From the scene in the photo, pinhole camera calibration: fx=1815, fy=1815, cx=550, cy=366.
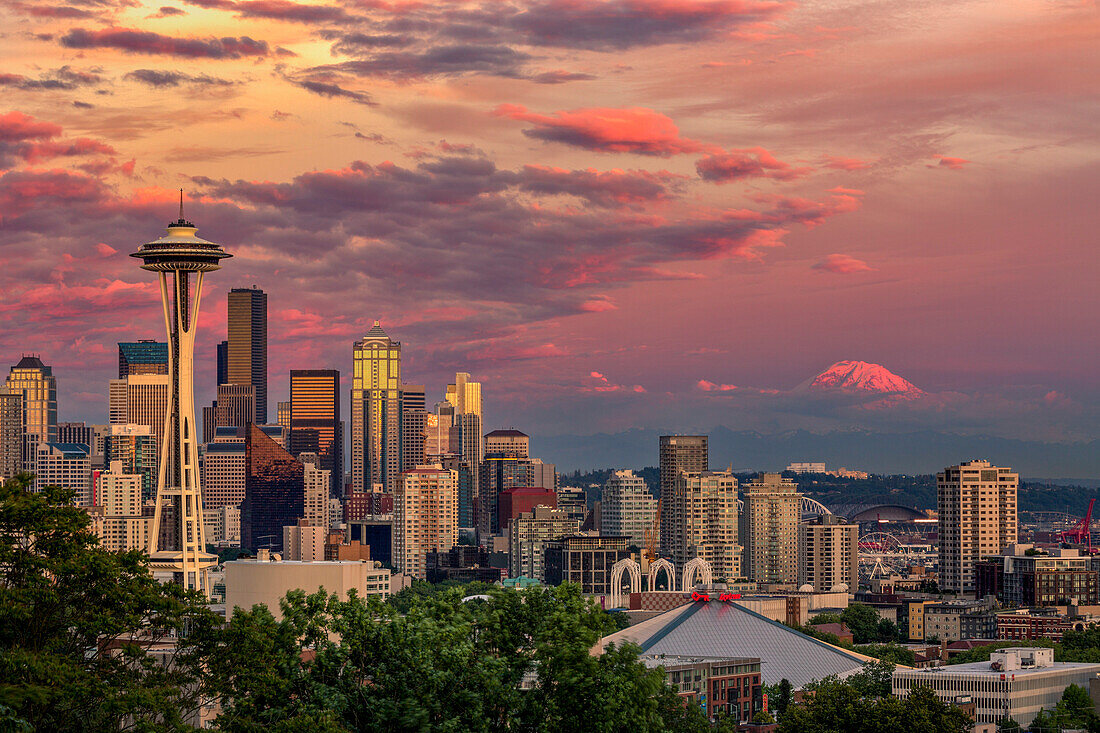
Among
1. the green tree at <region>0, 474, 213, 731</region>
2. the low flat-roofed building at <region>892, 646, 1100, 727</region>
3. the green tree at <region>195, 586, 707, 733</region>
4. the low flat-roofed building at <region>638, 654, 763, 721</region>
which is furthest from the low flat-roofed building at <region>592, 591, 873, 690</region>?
the green tree at <region>0, 474, 213, 731</region>

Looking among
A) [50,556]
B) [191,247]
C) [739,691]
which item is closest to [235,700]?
[50,556]

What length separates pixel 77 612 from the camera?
5103 cm

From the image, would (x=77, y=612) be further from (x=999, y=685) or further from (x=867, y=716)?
(x=999, y=685)

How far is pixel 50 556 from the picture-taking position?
5059 cm

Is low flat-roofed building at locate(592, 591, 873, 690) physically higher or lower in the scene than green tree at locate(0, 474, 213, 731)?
lower

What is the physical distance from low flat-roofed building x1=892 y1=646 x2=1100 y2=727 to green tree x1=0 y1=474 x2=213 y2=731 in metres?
96.7

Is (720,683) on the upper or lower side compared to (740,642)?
lower

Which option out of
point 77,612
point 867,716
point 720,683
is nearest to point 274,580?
point 867,716

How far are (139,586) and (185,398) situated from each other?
146807 millimetres

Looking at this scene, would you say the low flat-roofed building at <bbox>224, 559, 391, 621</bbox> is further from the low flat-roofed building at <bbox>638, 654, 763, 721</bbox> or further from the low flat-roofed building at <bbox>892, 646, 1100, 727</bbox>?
the low flat-roofed building at <bbox>892, 646, 1100, 727</bbox>

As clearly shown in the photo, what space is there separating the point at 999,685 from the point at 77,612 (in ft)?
350

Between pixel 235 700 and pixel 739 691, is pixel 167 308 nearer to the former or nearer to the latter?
pixel 739 691

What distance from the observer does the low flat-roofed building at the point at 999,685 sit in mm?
143125

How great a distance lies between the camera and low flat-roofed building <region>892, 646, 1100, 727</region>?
143 metres
